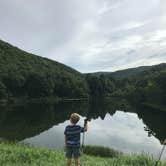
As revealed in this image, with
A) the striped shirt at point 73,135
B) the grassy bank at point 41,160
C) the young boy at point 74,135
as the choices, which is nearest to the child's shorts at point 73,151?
the young boy at point 74,135

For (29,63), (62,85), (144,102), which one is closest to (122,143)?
(144,102)

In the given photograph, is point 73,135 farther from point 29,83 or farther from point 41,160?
point 29,83

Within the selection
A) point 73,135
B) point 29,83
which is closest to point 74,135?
point 73,135

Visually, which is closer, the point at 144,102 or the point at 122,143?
the point at 122,143

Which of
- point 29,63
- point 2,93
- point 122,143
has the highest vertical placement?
point 29,63

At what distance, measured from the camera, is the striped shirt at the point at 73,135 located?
13.8 meters

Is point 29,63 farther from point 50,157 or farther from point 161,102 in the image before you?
point 50,157

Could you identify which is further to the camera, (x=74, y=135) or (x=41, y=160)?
(x=41, y=160)

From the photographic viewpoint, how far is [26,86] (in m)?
152

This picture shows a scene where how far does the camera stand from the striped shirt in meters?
13.8

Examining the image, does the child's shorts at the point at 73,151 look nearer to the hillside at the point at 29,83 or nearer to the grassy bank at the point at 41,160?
the grassy bank at the point at 41,160

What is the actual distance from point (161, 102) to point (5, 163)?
121 m

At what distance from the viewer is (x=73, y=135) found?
13.9 metres

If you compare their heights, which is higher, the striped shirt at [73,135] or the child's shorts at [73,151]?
the striped shirt at [73,135]
